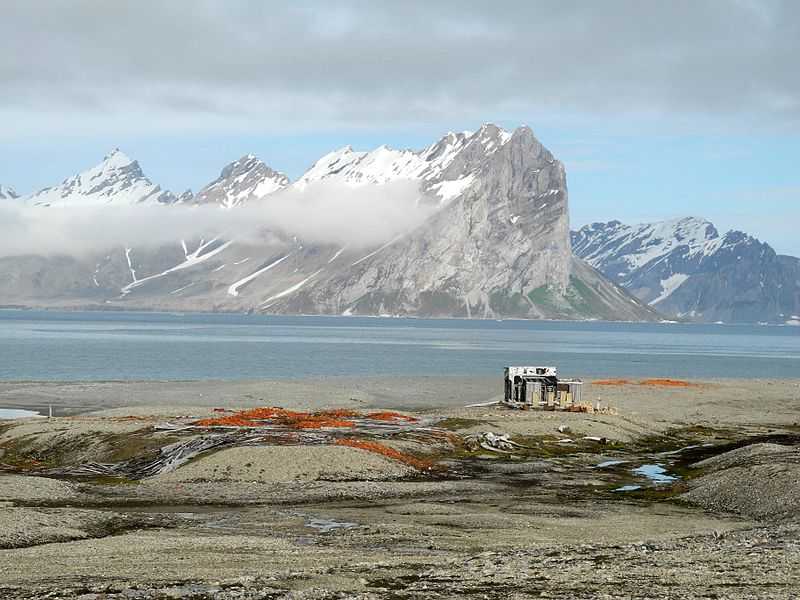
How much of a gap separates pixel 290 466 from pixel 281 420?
18096 millimetres

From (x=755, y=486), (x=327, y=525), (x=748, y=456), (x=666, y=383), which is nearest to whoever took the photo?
(x=327, y=525)

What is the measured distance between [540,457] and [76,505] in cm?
3331

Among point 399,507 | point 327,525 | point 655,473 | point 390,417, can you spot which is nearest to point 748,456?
point 655,473

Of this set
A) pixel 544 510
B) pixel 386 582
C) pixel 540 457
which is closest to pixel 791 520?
pixel 544 510

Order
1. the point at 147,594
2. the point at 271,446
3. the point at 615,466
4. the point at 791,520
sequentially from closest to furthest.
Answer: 1. the point at 147,594
2. the point at 791,520
3. the point at 271,446
4. the point at 615,466

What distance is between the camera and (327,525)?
143 feet

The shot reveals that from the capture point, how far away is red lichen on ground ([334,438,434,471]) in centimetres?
6356

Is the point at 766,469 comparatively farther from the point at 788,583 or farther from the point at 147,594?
the point at 147,594

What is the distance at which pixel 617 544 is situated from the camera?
122ft

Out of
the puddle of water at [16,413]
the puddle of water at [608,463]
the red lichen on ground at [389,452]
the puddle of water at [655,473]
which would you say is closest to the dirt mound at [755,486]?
the puddle of water at [655,473]

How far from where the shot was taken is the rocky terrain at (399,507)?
29859 mm

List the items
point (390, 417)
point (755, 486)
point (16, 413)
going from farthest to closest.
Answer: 1. point (16, 413)
2. point (390, 417)
3. point (755, 486)

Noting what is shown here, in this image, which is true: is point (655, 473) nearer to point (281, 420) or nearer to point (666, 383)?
point (281, 420)

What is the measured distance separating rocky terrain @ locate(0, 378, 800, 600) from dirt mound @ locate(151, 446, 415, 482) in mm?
158
